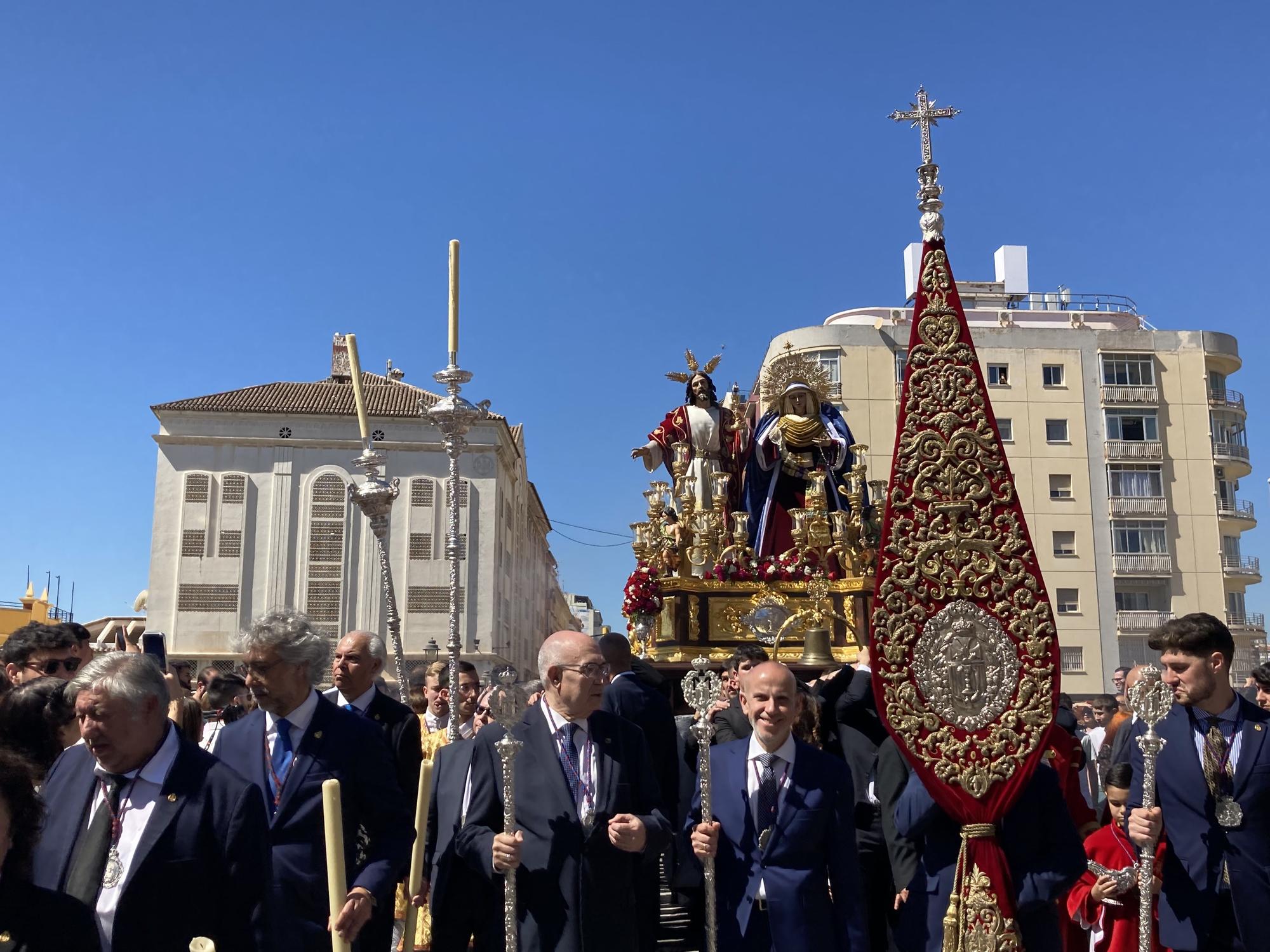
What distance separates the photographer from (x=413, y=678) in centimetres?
858

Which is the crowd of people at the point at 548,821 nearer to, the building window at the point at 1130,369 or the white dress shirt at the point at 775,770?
the white dress shirt at the point at 775,770

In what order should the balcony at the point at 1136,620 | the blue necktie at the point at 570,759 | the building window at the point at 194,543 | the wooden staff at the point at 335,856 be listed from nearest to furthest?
the wooden staff at the point at 335,856
the blue necktie at the point at 570,759
the balcony at the point at 1136,620
the building window at the point at 194,543

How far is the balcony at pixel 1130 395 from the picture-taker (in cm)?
3994

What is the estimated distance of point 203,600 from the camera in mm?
41344

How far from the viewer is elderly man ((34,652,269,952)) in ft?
10.7

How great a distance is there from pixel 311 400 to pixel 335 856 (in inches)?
1636


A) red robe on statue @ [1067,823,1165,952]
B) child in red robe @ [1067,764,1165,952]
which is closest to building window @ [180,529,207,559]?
child in red robe @ [1067,764,1165,952]

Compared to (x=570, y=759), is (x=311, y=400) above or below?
above

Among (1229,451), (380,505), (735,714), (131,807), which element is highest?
(1229,451)

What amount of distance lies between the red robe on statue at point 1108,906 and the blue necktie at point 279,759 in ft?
11.8

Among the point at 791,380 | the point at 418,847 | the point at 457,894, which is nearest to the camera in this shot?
the point at 457,894

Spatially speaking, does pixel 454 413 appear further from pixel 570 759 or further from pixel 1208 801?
pixel 1208 801

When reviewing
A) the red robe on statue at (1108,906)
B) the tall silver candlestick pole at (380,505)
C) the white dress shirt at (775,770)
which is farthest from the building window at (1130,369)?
the white dress shirt at (775,770)

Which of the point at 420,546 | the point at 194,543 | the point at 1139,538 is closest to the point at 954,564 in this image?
the point at 1139,538
